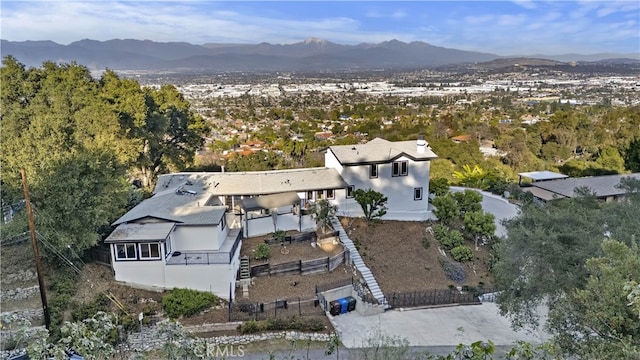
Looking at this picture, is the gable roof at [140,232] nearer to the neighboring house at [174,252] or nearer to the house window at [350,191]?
the neighboring house at [174,252]

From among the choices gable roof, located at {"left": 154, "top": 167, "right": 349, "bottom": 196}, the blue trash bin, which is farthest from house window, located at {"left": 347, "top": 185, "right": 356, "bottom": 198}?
the blue trash bin

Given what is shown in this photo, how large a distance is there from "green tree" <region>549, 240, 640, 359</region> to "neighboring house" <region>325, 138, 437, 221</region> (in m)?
16.8

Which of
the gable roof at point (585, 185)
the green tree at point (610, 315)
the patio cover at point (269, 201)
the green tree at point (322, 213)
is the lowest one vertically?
the gable roof at point (585, 185)

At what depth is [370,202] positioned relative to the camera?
80.1ft

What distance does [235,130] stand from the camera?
88125mm

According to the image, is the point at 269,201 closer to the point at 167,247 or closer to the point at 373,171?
the point at 167,247

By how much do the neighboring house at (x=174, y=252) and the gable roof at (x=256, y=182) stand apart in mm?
4304

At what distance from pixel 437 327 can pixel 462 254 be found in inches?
267

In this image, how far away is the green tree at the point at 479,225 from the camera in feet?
80.1

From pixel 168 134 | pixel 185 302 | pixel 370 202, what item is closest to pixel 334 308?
pixel 185 302

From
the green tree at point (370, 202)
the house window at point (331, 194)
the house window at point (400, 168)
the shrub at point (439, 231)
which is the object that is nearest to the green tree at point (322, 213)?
the house window at point (331, 194)

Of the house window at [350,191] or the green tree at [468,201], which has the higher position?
the house window at [350,191]

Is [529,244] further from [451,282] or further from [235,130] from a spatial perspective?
[235,130]

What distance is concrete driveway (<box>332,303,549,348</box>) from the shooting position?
16.2 m
